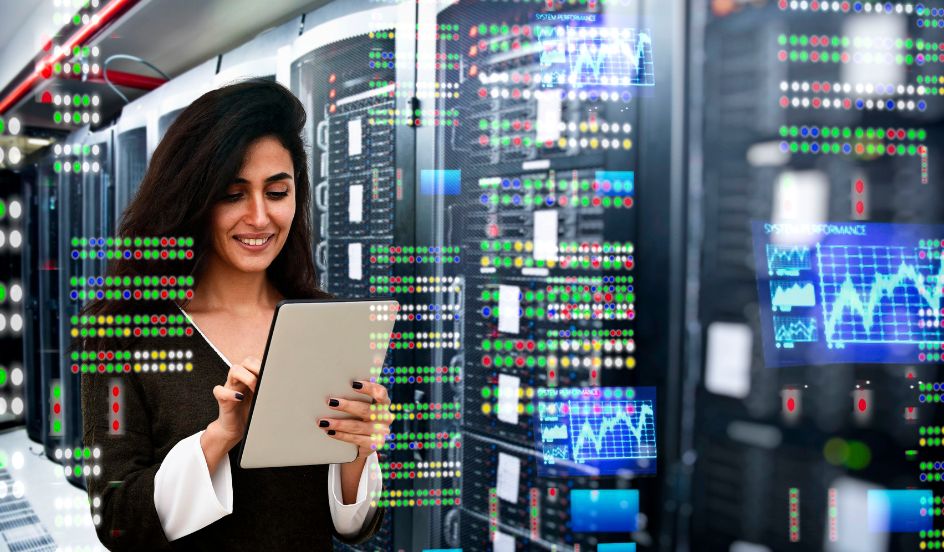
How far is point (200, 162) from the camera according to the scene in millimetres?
1113

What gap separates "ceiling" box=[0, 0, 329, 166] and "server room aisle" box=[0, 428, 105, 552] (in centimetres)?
66

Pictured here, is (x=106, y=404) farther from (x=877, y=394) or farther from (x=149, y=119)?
(x=877, y=394)

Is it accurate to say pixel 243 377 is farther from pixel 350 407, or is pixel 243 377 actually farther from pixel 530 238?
pixel 530 238

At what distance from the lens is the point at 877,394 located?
5.12 feet

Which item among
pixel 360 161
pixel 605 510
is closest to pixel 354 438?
pixel 605 510

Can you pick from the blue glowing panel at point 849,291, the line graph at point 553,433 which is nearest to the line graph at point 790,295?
the blue glowing panel at point 849,291

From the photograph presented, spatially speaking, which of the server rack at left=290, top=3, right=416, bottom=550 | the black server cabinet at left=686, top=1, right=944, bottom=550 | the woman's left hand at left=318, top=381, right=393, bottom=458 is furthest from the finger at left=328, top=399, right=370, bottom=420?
A: the black server cabinet at left=686, top=1, right=944, bottom=550

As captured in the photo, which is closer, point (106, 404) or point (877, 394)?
point (106, 404)

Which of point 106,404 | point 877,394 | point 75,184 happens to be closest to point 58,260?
point 75,184

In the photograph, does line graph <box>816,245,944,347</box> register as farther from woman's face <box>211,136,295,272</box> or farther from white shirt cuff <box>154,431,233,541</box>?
white shirt cuff <box>154,431,233,541</box>

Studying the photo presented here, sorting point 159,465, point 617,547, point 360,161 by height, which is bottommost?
point 617,547

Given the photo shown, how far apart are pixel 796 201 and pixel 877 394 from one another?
1.60ft

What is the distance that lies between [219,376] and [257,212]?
0.95ft

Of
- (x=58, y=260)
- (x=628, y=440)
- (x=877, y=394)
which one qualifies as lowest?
(x=628, y=440)
